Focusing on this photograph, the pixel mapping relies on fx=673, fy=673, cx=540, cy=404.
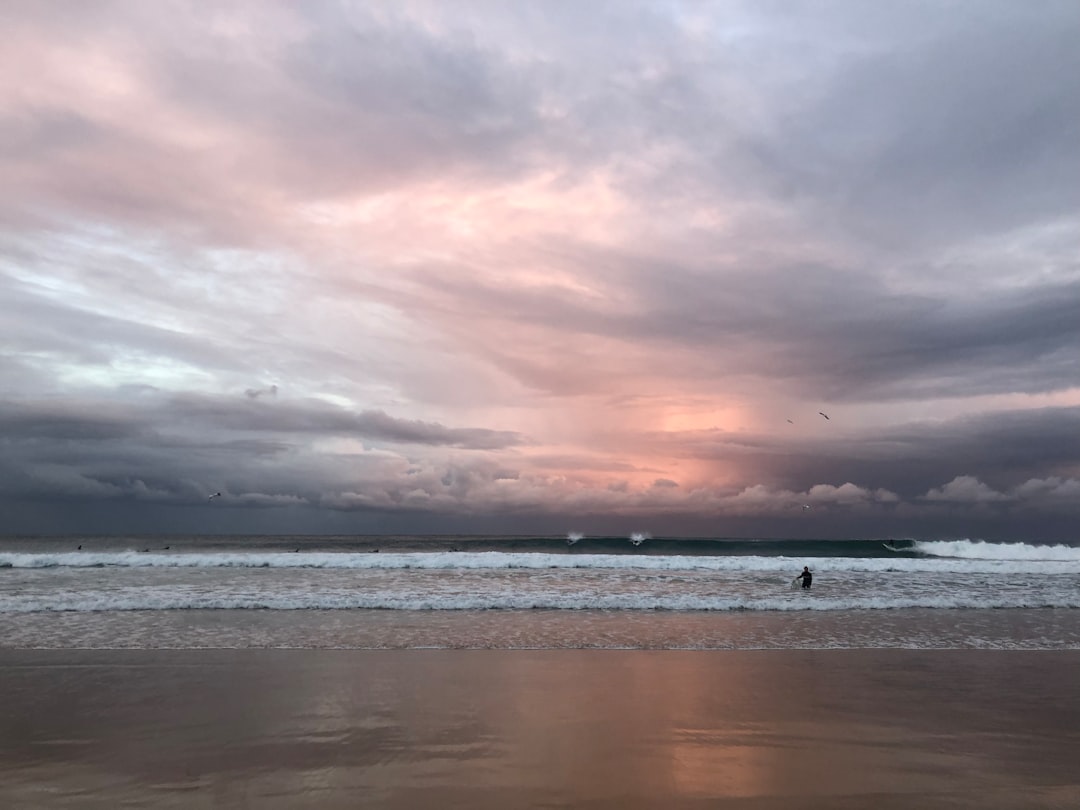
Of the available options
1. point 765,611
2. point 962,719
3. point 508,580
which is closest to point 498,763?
point 962,719

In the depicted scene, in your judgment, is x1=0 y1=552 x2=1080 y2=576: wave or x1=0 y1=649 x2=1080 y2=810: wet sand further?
x1=0 y1=552 x2=1080 y2=576: wave

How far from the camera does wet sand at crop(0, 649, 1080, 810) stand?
6.40 meters

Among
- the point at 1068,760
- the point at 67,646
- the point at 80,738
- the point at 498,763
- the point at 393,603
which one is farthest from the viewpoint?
the point at 393,603

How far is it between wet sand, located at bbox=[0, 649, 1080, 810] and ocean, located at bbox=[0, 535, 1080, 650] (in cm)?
164

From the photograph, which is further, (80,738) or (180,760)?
(80,738)

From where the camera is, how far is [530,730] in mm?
8078

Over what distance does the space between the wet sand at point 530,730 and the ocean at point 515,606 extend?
1.64 metres

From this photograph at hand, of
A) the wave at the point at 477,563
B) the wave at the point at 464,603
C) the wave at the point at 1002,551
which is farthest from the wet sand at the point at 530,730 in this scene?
the wave at the point at 1002,551

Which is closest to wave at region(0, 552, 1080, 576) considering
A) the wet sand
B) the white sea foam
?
the white sea foam

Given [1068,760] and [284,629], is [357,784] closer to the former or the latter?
[1068,760]

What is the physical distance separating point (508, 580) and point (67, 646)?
15.2 metres

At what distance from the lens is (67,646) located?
42.4 feet

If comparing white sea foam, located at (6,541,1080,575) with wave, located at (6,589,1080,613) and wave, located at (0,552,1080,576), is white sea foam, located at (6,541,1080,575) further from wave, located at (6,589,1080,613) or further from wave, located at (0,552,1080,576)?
wave, located at (6,589,1080,613)

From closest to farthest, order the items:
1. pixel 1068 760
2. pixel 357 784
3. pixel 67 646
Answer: pixel 357 784 → pixel 1068 760 → pixel 67 646
